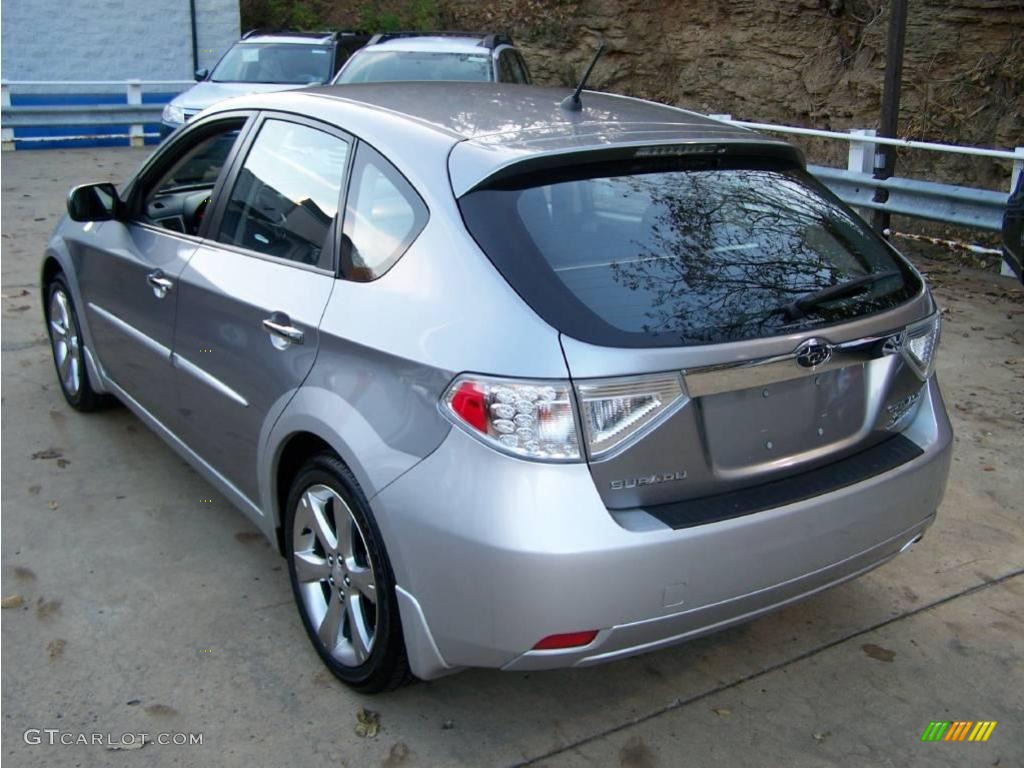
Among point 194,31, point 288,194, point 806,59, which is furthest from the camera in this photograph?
point 194,31

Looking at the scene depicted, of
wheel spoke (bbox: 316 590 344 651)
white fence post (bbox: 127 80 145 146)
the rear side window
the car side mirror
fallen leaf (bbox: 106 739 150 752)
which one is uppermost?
the rear side window

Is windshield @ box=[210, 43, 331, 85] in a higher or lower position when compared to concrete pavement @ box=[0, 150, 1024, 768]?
higher

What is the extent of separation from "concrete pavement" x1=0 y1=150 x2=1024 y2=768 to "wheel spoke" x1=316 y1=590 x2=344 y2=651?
0.14 meters

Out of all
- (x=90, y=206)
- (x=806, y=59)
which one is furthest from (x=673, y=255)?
(x=806, y=59)

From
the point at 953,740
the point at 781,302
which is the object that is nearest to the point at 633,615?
the point at 781,302

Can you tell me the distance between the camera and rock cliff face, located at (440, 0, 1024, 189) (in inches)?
527

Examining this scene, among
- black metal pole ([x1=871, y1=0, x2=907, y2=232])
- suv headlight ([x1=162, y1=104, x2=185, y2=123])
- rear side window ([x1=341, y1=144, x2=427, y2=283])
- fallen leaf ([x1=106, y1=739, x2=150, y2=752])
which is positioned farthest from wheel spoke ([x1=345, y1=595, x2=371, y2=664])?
suv headlight ([x1=162, y1=104, x2=185, y2=123])

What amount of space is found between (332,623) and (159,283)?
162cm

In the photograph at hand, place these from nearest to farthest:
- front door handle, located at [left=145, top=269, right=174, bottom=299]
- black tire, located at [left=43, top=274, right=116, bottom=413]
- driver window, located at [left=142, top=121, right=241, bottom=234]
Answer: front door handle, located at [left=145, top=269, right=174, bottom=299], driver window, located at [left=142, top=121, right=241, bottom=234], black tire, located at [left=43, top=274, right=116, bottom=413]

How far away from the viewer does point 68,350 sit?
18.4 feet

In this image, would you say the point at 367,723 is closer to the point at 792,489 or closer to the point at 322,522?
the point at 322,522

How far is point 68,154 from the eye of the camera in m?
15.6

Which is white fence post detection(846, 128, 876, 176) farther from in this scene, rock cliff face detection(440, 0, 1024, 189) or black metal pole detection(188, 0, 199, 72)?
black metal pole detection(188, 0, 199, 72)

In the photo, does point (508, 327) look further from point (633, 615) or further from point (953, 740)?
point (953, 740)
